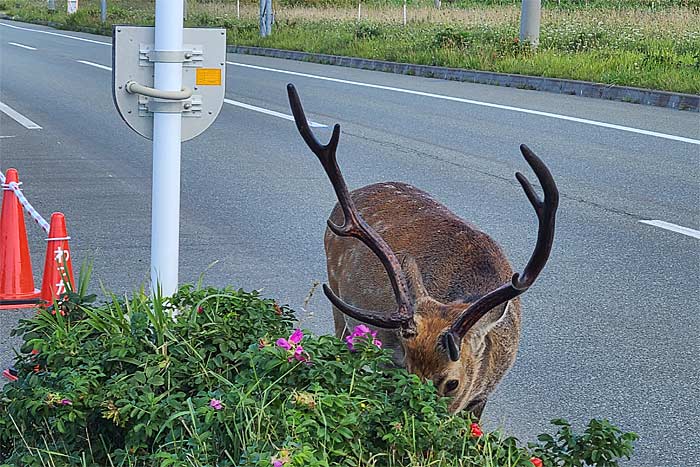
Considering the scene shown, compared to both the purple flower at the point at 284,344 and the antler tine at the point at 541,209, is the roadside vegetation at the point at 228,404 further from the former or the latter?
the antler tine at the point at 541,209

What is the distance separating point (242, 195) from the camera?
10484mm

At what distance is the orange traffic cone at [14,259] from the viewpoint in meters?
6.91

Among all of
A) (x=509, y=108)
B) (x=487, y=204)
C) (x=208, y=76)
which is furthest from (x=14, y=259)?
(x=509, y=108)

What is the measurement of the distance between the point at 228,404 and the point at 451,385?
0.76 metres

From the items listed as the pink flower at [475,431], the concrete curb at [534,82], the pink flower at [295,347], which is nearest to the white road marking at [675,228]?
the pink flower at [475,431]

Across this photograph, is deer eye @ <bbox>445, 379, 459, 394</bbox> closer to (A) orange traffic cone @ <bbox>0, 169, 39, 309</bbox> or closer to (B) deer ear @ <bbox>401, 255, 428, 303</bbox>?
(B) deer ear @ <bbox>401, 255, 428, 303</bbox>

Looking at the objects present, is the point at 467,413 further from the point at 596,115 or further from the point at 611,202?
the point at 596,115

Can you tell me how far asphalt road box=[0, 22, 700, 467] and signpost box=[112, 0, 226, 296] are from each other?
29.6 inches

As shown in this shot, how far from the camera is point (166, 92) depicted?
4715 millimetres

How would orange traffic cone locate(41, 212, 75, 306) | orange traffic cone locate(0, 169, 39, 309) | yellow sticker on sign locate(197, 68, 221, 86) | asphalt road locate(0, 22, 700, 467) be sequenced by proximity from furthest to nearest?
orange traffic cone locate(0, 169, 39, 309) → orange traffic cone locate(41, 212, 75, 306) → asphalt road locate(0, 22, 700, 467) → yellow sticker on sign locate(197, 68, 221, 86)

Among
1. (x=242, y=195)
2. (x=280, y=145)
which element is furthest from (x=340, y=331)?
(x=280, y=145)

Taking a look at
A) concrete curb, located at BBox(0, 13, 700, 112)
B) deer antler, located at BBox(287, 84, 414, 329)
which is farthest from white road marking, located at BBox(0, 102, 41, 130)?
deer antler, located at BBox(287, 84, 414, 329)

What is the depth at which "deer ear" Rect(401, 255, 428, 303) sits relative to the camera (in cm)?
406

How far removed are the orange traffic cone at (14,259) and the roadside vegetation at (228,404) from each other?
8.75ft
